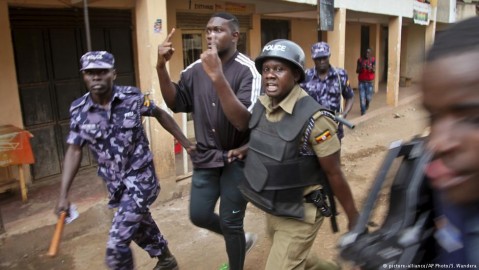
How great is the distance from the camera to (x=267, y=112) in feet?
7.66

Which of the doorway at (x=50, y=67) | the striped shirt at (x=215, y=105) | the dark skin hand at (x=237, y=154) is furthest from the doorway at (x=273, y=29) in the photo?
the dark skin hand at (x=237, y=154)

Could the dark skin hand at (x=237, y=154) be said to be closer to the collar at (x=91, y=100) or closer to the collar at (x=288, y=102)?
the collar at (x=288, y=102)

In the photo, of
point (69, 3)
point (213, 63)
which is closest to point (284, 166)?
point (213, 63)

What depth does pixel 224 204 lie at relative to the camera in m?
2.79

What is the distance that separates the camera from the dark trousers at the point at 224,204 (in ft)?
9.12

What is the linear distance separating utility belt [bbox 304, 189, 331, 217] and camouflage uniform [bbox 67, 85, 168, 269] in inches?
47.0

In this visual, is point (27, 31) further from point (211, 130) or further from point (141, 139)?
point (211, 130)

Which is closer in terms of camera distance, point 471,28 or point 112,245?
point 471,28

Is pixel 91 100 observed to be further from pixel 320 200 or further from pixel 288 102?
pixel 320 200

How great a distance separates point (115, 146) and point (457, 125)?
233 cm

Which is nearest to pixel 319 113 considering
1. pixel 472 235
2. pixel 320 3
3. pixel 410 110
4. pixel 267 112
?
pixel 267 112

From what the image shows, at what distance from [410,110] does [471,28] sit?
1163cm

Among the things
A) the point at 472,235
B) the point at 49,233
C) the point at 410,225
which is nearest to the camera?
the point at 472,235

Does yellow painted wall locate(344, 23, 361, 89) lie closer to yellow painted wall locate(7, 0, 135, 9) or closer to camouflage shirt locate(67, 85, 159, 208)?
yellow painted wall locate(7, 0, 135, 9)
